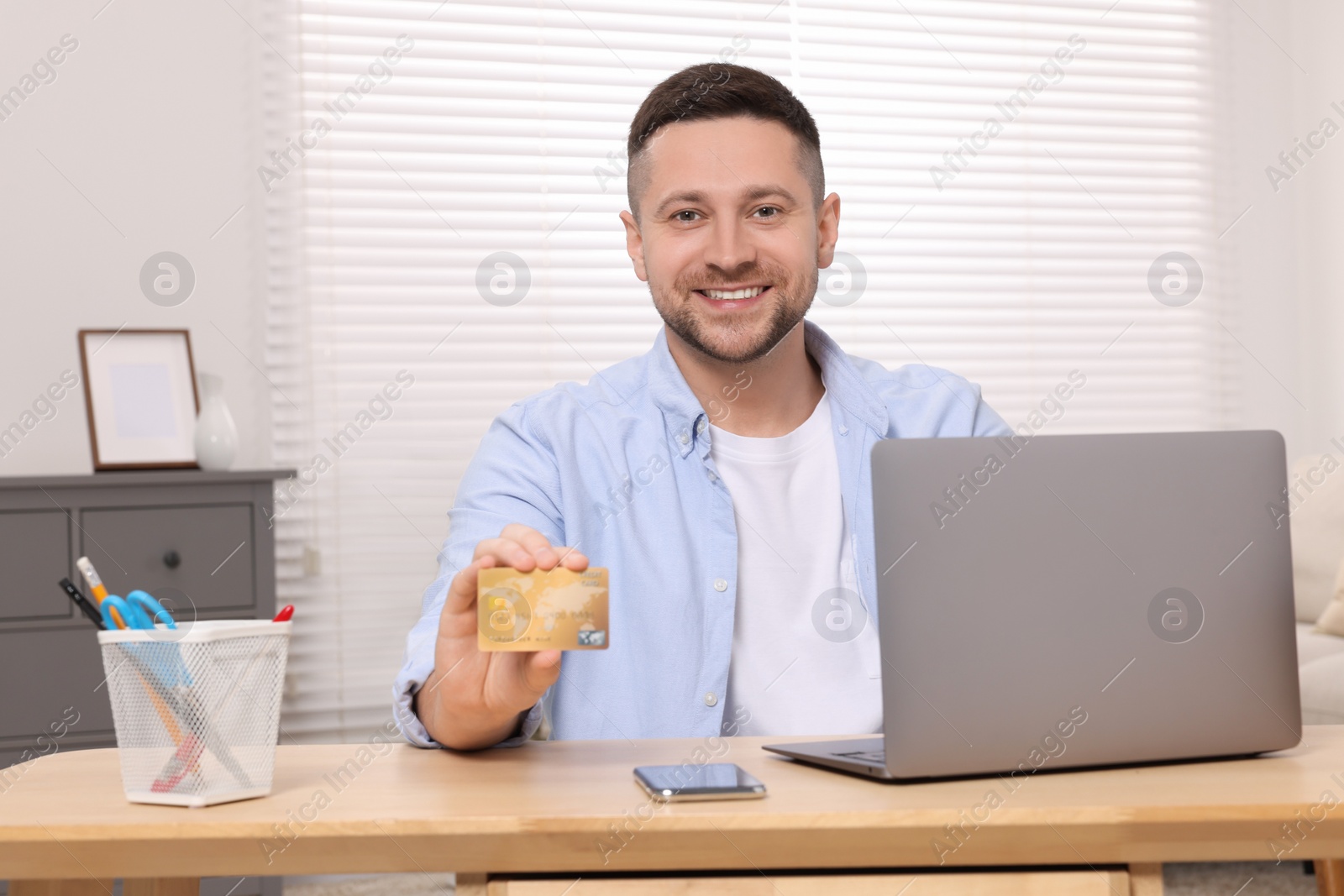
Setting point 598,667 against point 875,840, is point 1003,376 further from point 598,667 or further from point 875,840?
point 875,840

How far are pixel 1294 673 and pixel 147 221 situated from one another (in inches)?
99.5

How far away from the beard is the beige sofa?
1.61 metres

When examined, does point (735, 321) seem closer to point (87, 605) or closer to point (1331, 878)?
point (87, 605)

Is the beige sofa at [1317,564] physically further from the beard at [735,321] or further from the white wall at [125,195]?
the white wall at [125,195]

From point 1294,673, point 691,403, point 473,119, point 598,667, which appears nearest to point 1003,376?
point 473,119

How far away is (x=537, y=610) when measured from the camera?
2.69 ft

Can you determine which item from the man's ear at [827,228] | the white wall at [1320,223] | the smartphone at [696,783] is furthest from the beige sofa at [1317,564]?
the smartphone at [696,783]

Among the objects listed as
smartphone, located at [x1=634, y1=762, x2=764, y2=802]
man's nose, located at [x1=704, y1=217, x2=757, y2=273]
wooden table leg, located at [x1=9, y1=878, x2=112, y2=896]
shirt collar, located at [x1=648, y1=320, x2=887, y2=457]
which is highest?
man's nose, located at [x1=704, y1=217, x2=757, y2=273]

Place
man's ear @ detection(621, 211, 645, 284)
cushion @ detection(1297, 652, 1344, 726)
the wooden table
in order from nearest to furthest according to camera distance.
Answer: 1. the wooden table
2. man's ear @ detection(621, 211, 645, 284)
3. cushion @ detection(1297, 652, 1344, 726)

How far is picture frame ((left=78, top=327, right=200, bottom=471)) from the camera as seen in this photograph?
2.40 metres

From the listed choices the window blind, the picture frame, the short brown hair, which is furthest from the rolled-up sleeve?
the window blind

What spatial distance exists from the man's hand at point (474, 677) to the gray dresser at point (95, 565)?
141cm

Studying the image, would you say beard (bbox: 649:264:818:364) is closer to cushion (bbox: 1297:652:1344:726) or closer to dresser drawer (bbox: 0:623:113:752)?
dresser drawer (bbox: 0:623:113:752)

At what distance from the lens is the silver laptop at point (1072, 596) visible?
2.57ft
